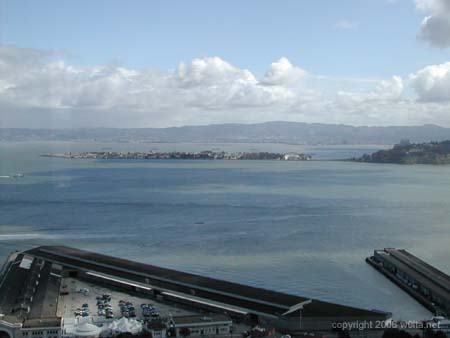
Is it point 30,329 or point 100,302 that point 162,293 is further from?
point 30,329

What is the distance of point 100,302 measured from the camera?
6.12 meters

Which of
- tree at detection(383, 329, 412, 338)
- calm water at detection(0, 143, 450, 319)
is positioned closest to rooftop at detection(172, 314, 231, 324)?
tree at detection(383, 329, 412, 338)

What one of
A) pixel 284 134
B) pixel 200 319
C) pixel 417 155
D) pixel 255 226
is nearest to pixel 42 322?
pixel 200 319

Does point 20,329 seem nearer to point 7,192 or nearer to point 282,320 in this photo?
point 282,320

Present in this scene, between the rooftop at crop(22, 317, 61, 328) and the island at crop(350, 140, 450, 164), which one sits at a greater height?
the island at crop(350, 140, 450, 164)

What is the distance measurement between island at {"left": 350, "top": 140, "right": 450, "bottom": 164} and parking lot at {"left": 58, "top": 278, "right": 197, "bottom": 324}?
30609 mm

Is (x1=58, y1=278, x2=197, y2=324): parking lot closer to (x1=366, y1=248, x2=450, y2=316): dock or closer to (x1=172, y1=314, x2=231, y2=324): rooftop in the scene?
(x1=172, y1=314, x2=231, y2=324): rooftop

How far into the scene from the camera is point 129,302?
6160 mm

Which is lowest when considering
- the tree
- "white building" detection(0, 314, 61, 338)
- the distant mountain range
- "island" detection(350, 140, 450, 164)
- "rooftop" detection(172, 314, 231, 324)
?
"white building" detection(0, 314, 61, 338)

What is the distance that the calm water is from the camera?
7520mm

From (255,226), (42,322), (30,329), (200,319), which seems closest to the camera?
(30,329)

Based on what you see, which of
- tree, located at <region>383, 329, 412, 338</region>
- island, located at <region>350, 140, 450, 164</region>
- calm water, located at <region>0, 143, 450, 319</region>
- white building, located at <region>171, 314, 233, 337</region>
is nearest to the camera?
tree, located at <region>383, 329, 412, 338</region>

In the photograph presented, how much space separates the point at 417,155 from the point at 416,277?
29606 millimetres

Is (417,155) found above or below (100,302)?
above
